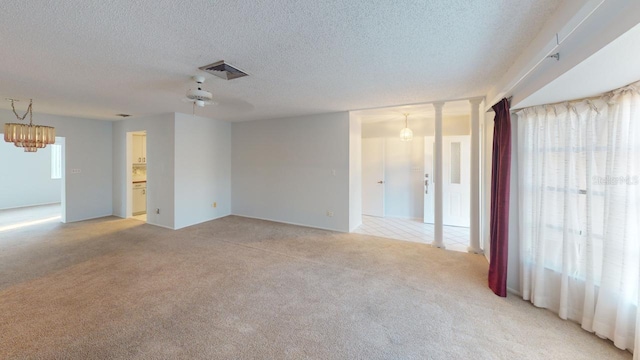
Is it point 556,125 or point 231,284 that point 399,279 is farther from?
point 556,125

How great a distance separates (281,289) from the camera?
262cm

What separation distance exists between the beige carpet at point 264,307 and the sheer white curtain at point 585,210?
27 centimetres

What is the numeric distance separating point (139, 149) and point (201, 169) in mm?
2566

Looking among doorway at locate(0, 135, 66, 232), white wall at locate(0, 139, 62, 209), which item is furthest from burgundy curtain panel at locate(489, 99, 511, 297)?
white wall at locate(0, 139, 62, 209)

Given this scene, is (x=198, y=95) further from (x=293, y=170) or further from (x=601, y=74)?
(x=601, y=74)

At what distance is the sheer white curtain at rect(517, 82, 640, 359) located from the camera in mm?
1723

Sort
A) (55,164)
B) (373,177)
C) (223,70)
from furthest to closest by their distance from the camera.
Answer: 1. (55,164)
2. (373,177)
3. (223,70)

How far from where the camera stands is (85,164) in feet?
18.4

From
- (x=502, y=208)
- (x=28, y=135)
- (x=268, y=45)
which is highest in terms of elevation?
(x=268, y=45)

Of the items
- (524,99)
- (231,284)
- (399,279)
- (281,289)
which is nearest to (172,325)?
(231,284)

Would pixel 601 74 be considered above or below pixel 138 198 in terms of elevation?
above

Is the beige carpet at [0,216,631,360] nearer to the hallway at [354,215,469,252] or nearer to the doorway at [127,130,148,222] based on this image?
the hallway at [354,215,469,252]

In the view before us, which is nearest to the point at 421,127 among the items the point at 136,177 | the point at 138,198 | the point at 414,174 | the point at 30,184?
the point at 414,174

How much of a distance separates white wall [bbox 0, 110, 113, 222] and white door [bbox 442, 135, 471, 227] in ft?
26.0
